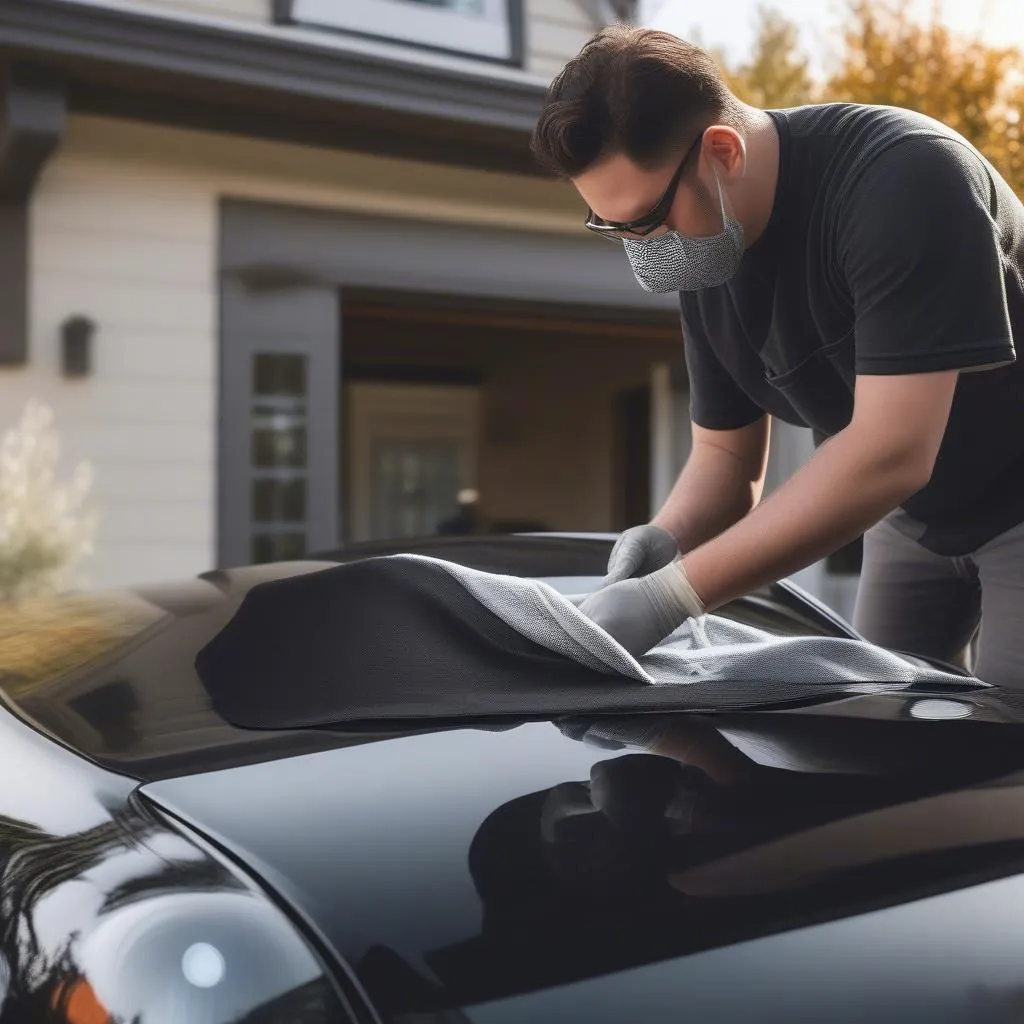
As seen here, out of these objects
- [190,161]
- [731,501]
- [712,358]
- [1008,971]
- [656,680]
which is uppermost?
[190,161]

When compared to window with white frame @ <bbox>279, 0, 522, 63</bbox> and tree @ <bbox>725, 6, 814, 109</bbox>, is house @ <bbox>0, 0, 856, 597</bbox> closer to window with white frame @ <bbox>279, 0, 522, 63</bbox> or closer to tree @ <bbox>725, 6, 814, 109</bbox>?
window with white frame @ <bbox>279, 0, 522, 63</bbox>

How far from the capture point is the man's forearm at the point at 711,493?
6.73ft

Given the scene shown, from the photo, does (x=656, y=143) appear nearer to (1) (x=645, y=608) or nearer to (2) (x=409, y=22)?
(1) (x=645, y=608)

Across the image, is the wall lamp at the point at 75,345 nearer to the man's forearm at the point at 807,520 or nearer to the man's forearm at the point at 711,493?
the man's forearm at the point at 711,493

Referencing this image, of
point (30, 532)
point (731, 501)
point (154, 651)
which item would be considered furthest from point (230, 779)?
point (30, 532)

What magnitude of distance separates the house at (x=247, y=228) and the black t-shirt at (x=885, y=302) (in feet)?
12.4

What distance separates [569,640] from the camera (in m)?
1.25

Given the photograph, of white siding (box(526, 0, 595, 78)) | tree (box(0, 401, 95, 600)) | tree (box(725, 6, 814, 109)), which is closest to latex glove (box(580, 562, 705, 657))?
tree (box(0, 401, 95, 600))

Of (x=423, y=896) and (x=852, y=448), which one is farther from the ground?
(x=852, y=448)

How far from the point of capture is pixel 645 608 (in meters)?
1.44

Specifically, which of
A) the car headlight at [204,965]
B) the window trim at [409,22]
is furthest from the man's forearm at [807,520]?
Result: the window trim at [409,22]

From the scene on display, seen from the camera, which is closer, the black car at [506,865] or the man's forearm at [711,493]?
the black car at [506,865]

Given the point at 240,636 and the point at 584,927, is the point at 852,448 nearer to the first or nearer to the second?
the point at 240,636

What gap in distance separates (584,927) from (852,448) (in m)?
0.85
